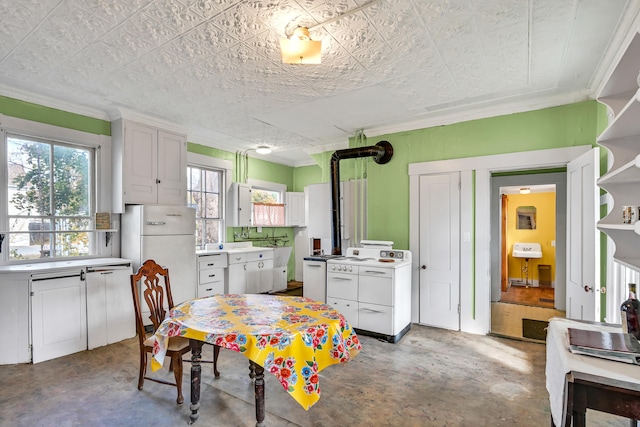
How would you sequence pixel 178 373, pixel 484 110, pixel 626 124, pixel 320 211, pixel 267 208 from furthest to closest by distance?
pixel 267 208
pixel 320 211
pixel 484 110
pixel 178 373
pixel 626 124

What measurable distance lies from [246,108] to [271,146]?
1.76 metres

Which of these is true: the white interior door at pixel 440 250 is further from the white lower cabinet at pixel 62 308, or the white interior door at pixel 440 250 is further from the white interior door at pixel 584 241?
the white lower cabinet at pixel 62 308

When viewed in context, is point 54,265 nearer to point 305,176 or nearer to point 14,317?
point 14,317

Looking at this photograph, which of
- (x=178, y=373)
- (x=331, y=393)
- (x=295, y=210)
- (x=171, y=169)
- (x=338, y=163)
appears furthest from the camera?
(x=295, y=210)

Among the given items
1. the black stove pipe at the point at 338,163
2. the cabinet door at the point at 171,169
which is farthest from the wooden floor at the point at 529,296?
the cabinet door at the point at 171,169

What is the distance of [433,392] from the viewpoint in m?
2.54

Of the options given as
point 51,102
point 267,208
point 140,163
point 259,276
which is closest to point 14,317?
point 140,163

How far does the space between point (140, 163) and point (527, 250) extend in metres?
7.26

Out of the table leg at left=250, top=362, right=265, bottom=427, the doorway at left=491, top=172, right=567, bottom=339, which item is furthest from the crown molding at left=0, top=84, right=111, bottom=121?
the doorway at left=491, top=172, right=567, bottom=339

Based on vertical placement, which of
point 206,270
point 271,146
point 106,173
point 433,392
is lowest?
point 433,392

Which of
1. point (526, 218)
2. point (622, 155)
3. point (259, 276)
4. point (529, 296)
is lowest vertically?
point (529, 296)

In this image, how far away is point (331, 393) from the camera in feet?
8.26

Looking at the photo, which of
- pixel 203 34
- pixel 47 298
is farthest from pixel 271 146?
pixel 47 298

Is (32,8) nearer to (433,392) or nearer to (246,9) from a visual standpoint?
(246,9)
